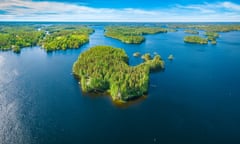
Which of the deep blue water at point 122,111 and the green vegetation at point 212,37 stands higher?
the green vegetation at point 212,37

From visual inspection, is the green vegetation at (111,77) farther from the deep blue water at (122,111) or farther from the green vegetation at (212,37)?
the green vegetation at (212,37)

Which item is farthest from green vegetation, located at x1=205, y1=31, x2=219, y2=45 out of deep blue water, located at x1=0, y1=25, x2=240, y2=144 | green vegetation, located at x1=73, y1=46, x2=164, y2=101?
green vegetation, located at x1=73, y1=46, x2=164, y2=101

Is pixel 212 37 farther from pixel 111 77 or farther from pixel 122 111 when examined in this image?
pixel 122 111

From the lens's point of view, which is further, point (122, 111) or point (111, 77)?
point (111, 77)

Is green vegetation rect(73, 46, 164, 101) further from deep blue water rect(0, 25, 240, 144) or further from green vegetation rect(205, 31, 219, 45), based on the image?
green vegetation rect(205, 31, 219, 45)

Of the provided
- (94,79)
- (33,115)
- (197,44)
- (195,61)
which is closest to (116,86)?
(94,79)

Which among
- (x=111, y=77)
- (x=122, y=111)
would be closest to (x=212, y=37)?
(x=111, y=77)

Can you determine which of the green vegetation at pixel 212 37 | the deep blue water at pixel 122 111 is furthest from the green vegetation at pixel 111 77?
the green vegetation at pixel 212 37
